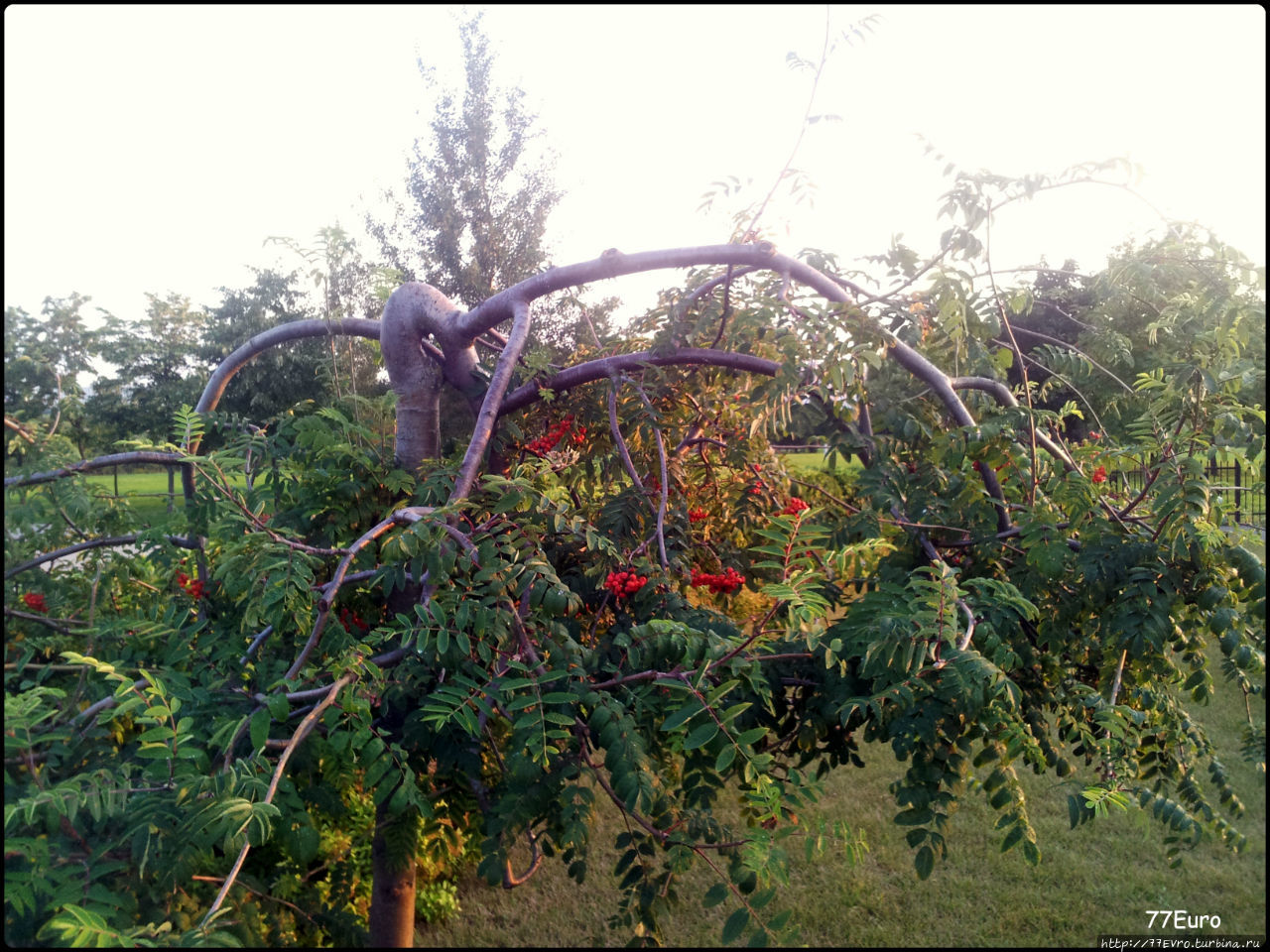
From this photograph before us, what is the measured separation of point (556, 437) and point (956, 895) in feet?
11.6

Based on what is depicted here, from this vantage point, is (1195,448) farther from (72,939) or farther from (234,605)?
(234,605)

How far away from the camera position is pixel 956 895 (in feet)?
13.7

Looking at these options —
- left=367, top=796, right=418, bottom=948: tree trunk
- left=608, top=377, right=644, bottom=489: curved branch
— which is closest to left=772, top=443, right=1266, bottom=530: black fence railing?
left=608, top=377, right=644, bottom=489: curved branch

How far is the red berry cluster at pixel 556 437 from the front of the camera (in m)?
2.62

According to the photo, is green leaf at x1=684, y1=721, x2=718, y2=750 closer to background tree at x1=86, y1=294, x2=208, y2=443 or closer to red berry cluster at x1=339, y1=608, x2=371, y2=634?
red berry cluster at x1=339, y1=608, x2=371, y2=634

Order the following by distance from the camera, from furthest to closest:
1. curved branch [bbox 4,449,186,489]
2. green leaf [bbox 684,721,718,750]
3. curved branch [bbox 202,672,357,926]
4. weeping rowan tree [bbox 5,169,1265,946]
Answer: curved branch [bbox 4,449,186,489]
weeping rowan tree [bbox 5,169,1265,946]
green leaf [bbox 684,721,718,750]
curved branch [bbox 202,672,357,926]

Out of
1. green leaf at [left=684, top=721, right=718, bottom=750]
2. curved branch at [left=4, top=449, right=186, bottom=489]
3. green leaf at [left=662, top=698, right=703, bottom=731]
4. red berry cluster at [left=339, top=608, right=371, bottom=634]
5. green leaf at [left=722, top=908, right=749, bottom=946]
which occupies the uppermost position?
curved branch at [left=4, top=449, right=186, bottom=489]

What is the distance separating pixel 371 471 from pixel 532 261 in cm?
295

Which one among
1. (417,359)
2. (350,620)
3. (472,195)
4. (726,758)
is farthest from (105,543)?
(472,195)

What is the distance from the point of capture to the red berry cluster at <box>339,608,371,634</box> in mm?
2494

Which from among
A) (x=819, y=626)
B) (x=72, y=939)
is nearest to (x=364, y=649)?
(x=72, y=939)

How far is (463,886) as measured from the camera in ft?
14.7

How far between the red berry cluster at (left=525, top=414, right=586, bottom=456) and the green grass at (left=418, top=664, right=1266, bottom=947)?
106 inches

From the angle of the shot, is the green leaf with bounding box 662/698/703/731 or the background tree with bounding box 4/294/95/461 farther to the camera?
the background tree with bounding box 4/294/95/461
